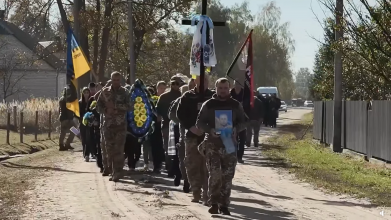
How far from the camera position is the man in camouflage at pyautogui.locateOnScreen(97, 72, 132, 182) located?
584 inches

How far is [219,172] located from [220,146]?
33cm

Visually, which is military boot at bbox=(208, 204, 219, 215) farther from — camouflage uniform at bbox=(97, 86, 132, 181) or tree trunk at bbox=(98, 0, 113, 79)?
tree trunk at bbox=(98, 0, 113, 79)

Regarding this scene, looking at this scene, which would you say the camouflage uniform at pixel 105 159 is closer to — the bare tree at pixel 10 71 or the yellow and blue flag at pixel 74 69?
the yellow and blue flag at pixel 74 69

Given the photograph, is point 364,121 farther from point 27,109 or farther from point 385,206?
point 27,109

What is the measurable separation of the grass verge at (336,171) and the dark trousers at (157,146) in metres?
2.76

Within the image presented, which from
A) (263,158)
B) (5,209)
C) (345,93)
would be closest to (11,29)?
(345,93)

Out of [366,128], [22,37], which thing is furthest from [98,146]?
[22,37]

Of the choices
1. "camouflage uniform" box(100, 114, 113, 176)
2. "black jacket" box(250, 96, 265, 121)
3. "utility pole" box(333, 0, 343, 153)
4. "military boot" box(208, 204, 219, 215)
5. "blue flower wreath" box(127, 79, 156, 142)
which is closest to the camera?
"military boot" box(208, 204, 219, 215)

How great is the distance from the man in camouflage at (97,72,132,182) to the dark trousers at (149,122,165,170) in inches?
60.6

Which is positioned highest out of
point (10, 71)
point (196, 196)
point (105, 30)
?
point (105, 30)

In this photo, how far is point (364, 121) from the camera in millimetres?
21844

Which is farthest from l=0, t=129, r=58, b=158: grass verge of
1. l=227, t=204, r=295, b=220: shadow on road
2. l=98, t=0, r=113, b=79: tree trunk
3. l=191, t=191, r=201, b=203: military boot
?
l=227, t=204, r=295, b=220: shadow on road

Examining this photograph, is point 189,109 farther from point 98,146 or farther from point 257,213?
point 98,146

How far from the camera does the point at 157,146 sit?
1681 centimetres
